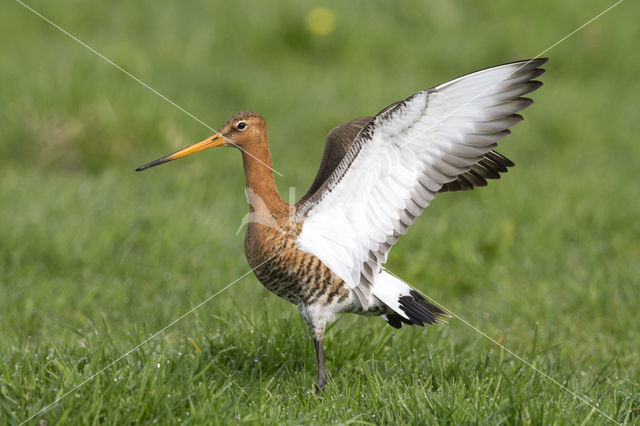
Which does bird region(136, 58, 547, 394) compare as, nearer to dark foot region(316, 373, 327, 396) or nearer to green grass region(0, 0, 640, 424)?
dark foot region(316, 373, 327, 396)

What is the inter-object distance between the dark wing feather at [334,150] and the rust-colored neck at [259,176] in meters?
0.22

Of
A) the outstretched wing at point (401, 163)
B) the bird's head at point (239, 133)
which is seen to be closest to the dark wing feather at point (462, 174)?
the outstretched wing at point (401, 163)

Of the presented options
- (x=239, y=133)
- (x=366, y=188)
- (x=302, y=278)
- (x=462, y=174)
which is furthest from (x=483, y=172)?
(x=239, y=133)

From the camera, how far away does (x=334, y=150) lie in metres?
3.74

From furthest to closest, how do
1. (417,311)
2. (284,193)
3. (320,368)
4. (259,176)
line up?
(284,193)
(417,311)
(320,368)
(259,176)

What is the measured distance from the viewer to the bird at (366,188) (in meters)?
3.08

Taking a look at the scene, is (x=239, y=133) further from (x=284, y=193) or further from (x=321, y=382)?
(x=284, y=193)

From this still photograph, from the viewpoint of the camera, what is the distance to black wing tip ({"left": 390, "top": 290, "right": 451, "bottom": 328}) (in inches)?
139

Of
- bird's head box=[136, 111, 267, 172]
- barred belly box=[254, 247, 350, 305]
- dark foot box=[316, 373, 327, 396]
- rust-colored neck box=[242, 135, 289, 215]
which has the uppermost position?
bird's head box=[136, 111, 267, 172]

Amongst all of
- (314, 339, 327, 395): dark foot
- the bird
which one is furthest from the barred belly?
(314, 339, 327, 395): dark foot

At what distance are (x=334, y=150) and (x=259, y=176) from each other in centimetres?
54

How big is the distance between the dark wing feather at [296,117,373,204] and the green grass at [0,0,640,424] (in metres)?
0.81

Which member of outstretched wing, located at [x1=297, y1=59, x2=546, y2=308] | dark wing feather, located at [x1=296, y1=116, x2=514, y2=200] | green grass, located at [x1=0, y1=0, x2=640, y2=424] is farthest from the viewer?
dark wing feather, located at [x1=296, y1=116, x2=514, y2=200]

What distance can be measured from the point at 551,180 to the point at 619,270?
1.92 m
